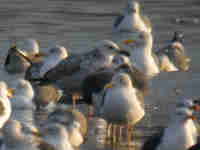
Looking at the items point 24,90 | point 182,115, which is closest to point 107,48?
point 24,90

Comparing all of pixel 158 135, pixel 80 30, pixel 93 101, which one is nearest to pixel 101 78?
pixel 93 101

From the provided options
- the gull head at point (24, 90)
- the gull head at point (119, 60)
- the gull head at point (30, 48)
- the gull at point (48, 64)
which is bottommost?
the gull head at point (30, 48)

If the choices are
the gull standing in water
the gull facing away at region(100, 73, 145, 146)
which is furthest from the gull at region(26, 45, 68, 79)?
the gull facing away at region(100, 73, 145, 146)

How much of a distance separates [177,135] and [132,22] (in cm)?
1368

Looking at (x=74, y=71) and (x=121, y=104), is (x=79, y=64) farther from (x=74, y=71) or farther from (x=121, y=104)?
(x=121, y=104)

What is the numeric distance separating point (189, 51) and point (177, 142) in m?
9.92

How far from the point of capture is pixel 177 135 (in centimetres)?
912

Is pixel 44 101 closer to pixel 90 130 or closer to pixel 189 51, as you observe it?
pixel 90 130

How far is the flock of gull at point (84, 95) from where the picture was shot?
28.7 ft

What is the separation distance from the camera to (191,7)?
2605 cm

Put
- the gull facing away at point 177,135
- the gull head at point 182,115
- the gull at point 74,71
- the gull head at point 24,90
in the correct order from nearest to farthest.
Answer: the gull facing away at point 177,135 → the gull head at point 182,115 → the gull head at point 24,90 → the gull at point 74,71

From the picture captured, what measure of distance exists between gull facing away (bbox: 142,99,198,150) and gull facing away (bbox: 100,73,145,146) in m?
1.17

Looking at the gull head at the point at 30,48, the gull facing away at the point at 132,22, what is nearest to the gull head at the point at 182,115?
the gull head at the point at 30,48

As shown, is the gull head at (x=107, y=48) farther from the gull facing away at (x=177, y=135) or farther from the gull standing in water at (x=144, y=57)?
the gull facing away at (x=177, y=135)
